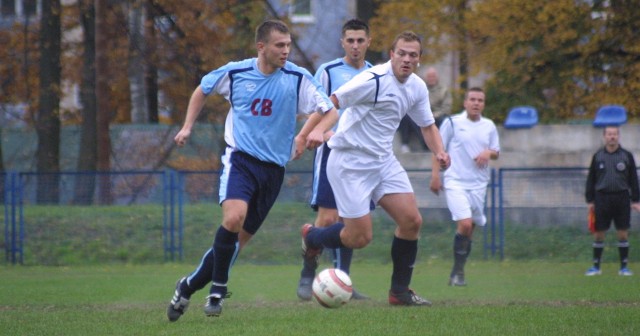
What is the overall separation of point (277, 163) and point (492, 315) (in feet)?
6.68

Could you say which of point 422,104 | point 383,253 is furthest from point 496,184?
point 422,104

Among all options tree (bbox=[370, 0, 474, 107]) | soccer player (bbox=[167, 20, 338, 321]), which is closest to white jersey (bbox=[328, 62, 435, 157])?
soccer player (bbox=[167, 20, 338, 321])

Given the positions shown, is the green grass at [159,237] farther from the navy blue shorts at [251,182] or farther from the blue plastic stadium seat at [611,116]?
the navy blue shorts at [251,182]

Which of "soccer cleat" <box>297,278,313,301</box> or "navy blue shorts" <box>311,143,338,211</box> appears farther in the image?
"soccer cleat" <box>297,278,313,301</box>

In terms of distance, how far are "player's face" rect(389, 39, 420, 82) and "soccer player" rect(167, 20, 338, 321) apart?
0.82 meters

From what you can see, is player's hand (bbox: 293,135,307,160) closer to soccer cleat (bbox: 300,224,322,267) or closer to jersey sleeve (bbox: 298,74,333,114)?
jersey sleeve (bbox: 298,74,333,114)

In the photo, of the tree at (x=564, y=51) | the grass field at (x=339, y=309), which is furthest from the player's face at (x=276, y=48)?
the tree at (x=564, y=51)

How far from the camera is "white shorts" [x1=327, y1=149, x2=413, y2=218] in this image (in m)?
8.93

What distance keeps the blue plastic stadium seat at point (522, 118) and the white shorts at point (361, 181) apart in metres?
12.1

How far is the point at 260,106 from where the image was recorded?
821 cm

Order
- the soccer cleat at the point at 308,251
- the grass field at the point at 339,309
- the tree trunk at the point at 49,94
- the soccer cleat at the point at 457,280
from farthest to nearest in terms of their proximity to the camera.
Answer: the tree trunk at the point at 49,94, the soccer cleat at the point at 457,280, the soccer cleat at the point at 308,251, the grass field at the point at 339,309

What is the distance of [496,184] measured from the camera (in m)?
17.3

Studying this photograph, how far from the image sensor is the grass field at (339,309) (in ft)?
24.4

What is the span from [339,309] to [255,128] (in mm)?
1718
